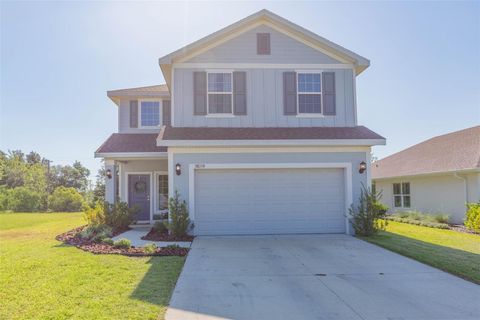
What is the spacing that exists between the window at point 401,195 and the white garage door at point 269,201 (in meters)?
9.63

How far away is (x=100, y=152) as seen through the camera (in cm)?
1218

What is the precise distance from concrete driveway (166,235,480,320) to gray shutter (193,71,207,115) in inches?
195

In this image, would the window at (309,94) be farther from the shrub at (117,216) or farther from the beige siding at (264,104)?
the shrub at (117,216)

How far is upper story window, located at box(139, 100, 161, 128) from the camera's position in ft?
48.8

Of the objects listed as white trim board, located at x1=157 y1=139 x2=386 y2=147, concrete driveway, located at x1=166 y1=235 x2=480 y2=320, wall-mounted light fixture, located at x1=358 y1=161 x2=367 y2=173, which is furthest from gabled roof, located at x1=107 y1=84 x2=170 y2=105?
wall-mounted light fixture, located at x1=358 y1=161 x2=367 y2=173

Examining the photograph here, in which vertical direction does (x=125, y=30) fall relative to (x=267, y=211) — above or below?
above

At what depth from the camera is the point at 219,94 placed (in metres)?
11.5

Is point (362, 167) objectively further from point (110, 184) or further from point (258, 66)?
point (110, 184)

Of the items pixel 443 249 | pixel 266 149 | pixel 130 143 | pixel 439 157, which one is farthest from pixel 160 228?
pixel 439 157

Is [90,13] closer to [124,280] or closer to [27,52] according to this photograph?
[27,52]

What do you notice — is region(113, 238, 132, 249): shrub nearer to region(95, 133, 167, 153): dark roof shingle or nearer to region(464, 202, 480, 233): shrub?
region(95, 133, 167, 153): dark roof shingle

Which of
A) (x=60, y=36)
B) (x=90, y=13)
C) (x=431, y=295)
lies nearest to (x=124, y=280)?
(x=431, y=295)

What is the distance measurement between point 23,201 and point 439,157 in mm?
28347

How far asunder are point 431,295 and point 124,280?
5133 mm
